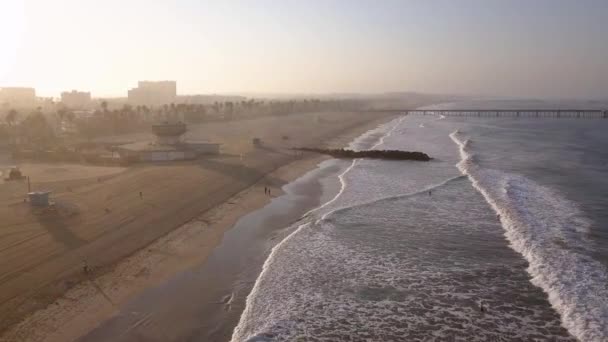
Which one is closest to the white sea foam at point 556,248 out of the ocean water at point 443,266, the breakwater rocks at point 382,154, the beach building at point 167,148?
the ocean water at point 443,266

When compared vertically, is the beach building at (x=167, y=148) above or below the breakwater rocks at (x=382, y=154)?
above

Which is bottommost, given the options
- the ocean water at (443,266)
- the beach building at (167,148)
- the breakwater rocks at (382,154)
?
the ocean water at (443,266)

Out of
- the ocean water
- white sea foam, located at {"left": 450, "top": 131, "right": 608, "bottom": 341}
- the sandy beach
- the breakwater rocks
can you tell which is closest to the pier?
the breakwater rocks

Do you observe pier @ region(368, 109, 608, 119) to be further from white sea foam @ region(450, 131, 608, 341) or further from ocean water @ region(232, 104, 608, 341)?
white sea foam @ region(450, 131, 608, 341)

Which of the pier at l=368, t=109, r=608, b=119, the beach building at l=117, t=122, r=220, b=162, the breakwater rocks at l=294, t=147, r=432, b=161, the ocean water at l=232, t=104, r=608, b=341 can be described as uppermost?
the pier at l=368, t=109, r=608, b=119

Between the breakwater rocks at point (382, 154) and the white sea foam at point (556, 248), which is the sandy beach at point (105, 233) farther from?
the white sea foam at point (556, 248)

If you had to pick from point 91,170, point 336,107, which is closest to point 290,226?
point 91,170

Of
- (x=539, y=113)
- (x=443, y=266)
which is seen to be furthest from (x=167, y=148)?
(x=539, y=113)
